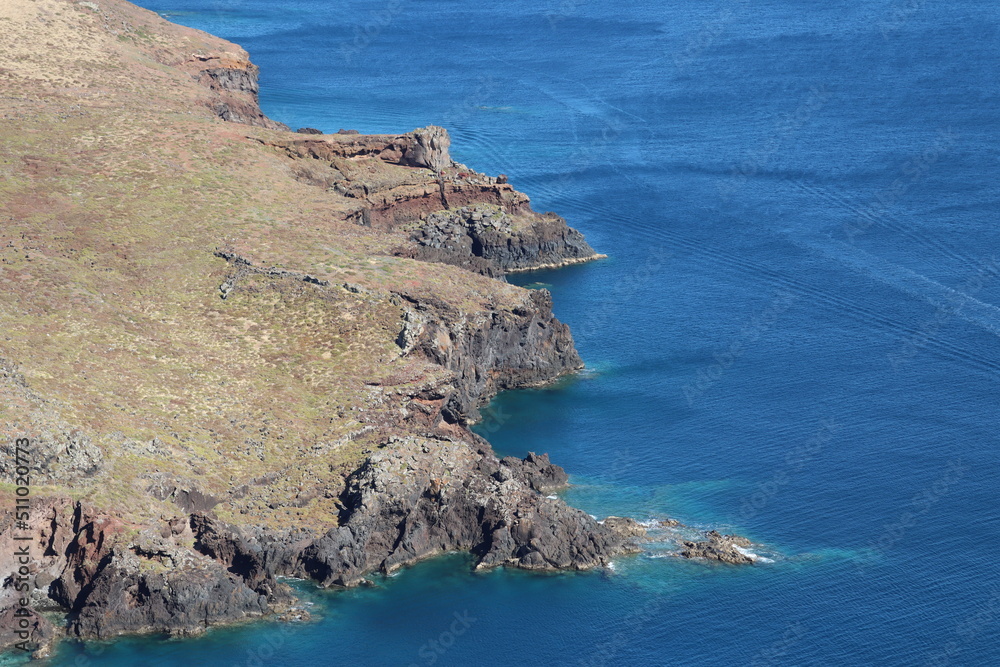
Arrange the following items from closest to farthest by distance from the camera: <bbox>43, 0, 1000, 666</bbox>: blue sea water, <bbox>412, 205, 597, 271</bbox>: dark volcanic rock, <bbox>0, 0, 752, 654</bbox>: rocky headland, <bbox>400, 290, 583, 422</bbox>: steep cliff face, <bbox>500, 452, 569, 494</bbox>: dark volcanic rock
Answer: <bbox>43, 0, 1000, 666</bbox>: blue sea water < <bbox>0, 0, 752, 654</bbox>: rocky headland < <bbox>500, 452, 569, 494</bbox>: dark volcanic rock < <bbox>400, 290, 583, 422</bbox>: steep cliff face < <bbox>412, 205, 597, 271</bbox>: dark volcanic rock

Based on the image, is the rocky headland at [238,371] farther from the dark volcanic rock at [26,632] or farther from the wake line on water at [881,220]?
the wake line on water at [881,220]

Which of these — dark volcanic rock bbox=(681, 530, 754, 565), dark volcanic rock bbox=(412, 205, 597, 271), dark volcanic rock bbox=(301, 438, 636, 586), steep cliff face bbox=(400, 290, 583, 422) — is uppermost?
dark volcanic rock bbox=(412, 205, 597, 271)

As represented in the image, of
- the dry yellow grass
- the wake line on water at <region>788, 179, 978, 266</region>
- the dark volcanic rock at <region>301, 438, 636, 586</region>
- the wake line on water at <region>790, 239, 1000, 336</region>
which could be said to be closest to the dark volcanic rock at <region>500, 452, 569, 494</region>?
the dark volcanic rock at <region>301, 438, 636, 586</region>

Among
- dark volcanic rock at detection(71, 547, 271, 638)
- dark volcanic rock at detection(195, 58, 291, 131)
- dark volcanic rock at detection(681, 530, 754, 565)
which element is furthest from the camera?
dark volcanic rock at detection(195, 58, 291, 131)

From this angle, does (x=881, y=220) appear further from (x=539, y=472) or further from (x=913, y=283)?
(x=539, y=472)

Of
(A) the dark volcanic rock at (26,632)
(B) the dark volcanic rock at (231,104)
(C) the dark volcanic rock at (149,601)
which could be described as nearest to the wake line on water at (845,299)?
(B) the dark volcanic rock at (231,104)

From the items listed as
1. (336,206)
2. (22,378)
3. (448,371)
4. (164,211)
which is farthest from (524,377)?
(22,378)

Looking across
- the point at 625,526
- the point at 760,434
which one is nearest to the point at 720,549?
the point at 625,526

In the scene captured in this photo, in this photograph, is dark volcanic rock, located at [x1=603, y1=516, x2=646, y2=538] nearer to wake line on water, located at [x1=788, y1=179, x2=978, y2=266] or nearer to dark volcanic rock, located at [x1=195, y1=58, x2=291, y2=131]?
wake line on water, located at [x1=788, y1=179, x2=978, y2=266]
